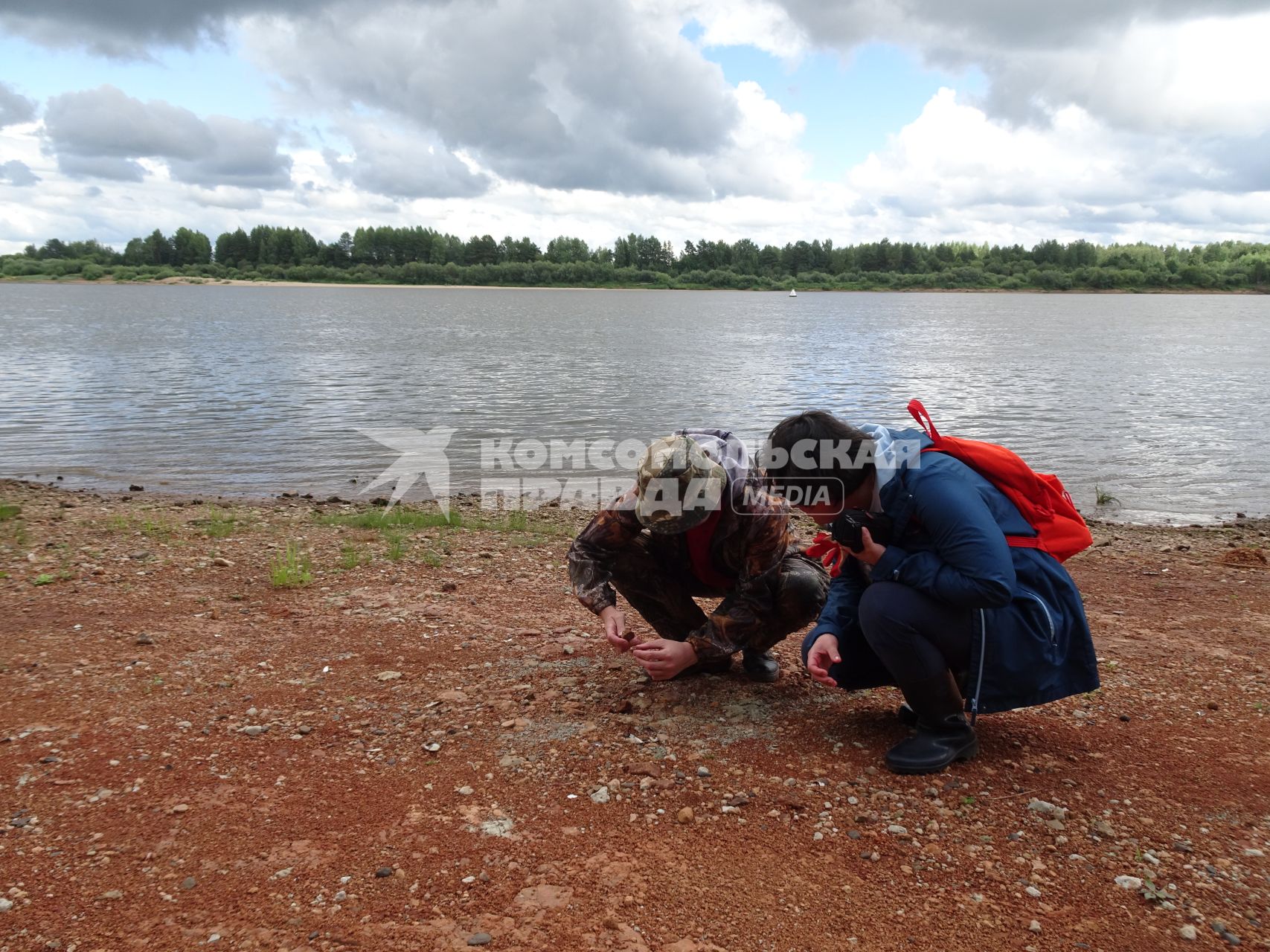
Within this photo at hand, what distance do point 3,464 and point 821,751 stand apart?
15.5 metres

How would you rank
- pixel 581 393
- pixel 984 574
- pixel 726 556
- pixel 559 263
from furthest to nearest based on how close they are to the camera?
1. pixel 559 263
2. pixel 581 393
3. pixel 726 556
4. pixel 984 574

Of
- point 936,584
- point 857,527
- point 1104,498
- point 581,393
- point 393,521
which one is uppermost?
point 857,527

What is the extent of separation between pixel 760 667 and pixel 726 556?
881 millimetres

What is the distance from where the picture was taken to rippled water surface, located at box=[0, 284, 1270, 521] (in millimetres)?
15047

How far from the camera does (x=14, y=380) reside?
83.0 ft

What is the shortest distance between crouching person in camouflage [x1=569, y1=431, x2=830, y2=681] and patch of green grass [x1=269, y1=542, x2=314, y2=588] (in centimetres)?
312

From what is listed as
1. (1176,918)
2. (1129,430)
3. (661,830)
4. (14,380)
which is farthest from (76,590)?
(14,380)

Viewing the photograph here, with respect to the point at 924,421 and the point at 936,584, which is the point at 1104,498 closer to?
the point at 924,421

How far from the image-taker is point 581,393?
24.6 metres

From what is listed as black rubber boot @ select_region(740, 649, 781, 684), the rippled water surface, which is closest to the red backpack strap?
black rubber boot @ select_region(740, 649, 781, 684)

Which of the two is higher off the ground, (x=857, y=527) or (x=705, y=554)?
(x=857, y=527)

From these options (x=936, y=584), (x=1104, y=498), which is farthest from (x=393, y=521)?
(x=1104, y=498)

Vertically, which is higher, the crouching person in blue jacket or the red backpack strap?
the red backpack strap

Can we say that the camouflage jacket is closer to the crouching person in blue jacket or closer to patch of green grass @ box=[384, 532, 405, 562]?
the crouching person in blue jacket
